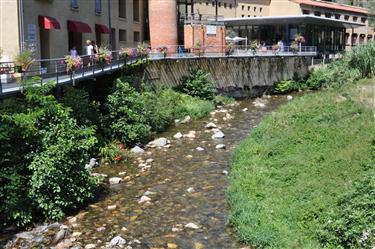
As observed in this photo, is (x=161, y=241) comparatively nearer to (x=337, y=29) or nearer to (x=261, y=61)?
(x=261, y=61)

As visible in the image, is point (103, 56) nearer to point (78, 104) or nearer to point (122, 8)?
point (78, 104)

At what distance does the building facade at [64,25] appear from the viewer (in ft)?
79.3

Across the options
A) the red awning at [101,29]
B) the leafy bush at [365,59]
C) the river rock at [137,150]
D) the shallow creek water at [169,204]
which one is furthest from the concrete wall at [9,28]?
the leafy bush at [365,59]

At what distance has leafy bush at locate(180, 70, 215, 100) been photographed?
116ft

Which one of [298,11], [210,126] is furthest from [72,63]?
[298,11]

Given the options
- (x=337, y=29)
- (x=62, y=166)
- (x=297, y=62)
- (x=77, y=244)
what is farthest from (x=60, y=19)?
(x=337, y=29)

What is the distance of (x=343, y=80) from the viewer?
3591cm

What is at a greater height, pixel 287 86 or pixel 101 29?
pixel 101 29

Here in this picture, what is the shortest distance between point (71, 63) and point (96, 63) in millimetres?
4241

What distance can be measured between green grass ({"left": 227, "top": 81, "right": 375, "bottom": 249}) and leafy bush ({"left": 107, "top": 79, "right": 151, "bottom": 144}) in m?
5.16

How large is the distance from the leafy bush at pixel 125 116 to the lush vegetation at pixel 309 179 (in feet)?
Answer: 17.4

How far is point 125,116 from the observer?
79.7ft

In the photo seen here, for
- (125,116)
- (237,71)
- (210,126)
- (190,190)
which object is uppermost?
(237,71)

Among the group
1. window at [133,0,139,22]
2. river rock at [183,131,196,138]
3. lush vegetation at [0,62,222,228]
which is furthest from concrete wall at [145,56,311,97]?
lush vegetation at [0,62,222,228]
